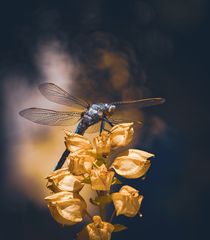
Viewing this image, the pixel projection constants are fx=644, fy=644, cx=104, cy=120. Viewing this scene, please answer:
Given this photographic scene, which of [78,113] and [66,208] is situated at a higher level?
[78,113]

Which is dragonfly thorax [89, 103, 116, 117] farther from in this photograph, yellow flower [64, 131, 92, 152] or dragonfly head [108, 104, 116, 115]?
yellow flower [64, 131, 92, 152]

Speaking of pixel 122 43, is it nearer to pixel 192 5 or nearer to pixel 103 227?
pixel 192 5

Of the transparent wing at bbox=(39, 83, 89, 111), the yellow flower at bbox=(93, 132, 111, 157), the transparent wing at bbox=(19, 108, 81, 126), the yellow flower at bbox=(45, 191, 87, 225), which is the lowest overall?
the yellow flower at bbox=(45, 191, 87, 225)

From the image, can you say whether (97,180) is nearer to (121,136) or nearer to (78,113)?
(121,136)

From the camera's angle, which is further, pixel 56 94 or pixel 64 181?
pixel 56 94

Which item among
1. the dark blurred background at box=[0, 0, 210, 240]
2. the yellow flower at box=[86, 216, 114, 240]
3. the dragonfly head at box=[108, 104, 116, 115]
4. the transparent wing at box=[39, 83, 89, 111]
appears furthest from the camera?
the dark blurred background at box=[0, 0, 210, 240]

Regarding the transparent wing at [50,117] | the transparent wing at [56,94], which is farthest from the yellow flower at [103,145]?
the transparent wing at [56,94]

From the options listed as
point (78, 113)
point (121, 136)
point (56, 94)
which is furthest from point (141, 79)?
point (121, 136)

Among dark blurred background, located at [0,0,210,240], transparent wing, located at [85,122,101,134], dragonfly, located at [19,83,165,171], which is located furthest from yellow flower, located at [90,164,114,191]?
dark blurred background, located at [0,0,210,240]
